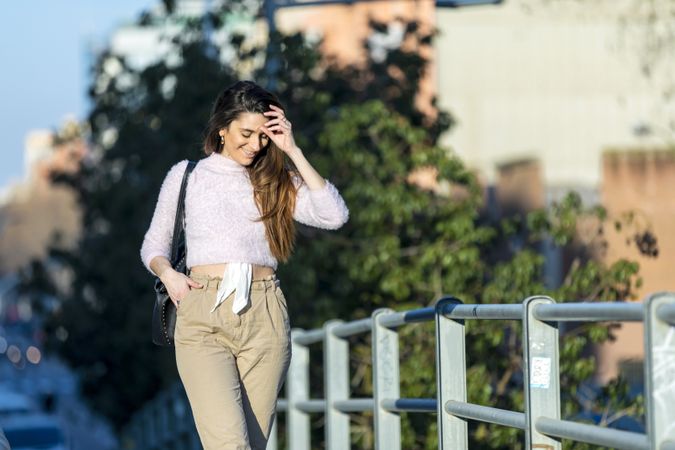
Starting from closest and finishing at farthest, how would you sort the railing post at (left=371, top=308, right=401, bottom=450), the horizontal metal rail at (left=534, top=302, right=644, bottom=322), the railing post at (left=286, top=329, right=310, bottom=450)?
the horizontal metal rail at (left=534, top=302, right=644, bottom=322) < the railing post at (left=371, top=308, right=401, bottom=450) < the railing post at (left=286, top=329, right=310, bottom=450)

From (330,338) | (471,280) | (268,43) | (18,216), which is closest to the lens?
(330,338)

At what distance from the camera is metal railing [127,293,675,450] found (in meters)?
4.26

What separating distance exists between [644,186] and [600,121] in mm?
7514

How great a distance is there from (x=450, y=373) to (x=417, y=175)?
35.7 feet

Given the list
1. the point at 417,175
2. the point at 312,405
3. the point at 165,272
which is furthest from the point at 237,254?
the point at 417,175

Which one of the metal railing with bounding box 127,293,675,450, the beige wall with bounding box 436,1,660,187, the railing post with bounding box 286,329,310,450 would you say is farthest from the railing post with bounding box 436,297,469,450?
the beige wall with bounding box 436,1,660,187

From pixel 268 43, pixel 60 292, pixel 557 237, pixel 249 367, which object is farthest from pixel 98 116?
pixel 249 367

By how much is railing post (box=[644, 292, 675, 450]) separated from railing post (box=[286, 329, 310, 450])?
6.71 meters

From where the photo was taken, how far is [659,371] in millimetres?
4230

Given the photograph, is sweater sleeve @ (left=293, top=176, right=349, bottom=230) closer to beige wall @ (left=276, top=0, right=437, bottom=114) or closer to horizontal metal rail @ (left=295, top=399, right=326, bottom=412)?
horizontal metal rail @ (left=295, top=399, right=326, bottom=412)

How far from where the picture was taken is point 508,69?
37656mm

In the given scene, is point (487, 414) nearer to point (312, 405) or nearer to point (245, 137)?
point (245, 137)

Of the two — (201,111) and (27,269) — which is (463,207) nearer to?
(201,111)

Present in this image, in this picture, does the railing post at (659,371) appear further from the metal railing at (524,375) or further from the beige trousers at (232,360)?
the beige trousers at (232,360)
